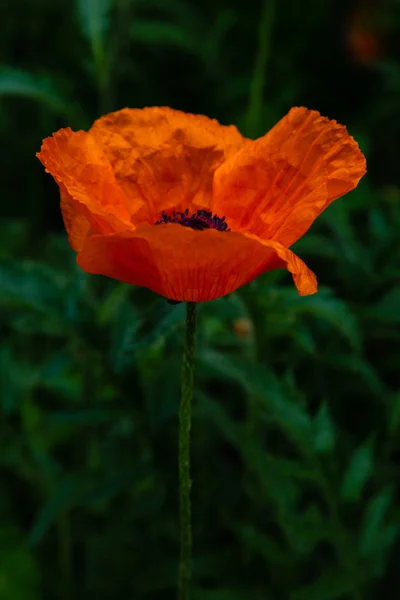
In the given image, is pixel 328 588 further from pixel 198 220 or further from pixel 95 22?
pixel 95 22

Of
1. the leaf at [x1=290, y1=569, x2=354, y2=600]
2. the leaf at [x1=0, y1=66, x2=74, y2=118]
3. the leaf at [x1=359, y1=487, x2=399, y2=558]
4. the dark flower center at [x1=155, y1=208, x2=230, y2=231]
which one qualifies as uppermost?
the leaf at [x1=0, y1=66, x2=74, y2=118]

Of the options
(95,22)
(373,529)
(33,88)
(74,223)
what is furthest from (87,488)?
(95,22)

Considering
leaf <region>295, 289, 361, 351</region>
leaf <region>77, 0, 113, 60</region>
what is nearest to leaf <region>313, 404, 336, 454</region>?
leaf <region>295, 289, 361, 351</region>

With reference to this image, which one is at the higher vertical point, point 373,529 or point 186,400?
point 186,400

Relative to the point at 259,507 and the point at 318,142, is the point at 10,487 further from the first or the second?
the point at 318,142

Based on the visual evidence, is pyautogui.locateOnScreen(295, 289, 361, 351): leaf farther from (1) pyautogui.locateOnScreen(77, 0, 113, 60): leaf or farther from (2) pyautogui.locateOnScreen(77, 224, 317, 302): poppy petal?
(1) pyautogui.locateOnScreen(77, 0, 113, 60): leaf

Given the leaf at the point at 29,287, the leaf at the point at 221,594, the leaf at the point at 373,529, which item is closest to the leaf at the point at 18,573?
the leaf at the point at 221,594
